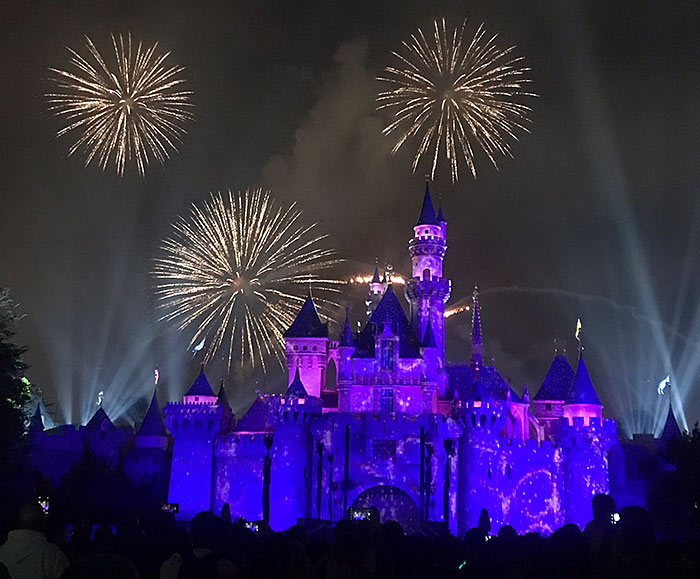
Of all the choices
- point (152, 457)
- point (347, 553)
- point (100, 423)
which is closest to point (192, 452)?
point (152, 457)

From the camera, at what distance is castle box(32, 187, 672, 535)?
5184cm

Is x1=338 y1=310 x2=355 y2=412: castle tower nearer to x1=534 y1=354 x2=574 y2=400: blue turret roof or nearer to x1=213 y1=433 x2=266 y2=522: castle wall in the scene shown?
x1=213 y1=433 x2=266 y2=522: castle wall

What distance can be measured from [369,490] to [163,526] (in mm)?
35020

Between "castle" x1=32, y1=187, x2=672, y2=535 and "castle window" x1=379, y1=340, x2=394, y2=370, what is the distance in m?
0.08

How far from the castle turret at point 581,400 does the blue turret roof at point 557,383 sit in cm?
278

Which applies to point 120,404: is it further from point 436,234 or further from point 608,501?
point 608,501

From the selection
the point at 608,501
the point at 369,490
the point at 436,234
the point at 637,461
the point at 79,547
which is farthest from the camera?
the point at 436,234

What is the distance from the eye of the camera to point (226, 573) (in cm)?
951

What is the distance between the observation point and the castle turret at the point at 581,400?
2350 inches

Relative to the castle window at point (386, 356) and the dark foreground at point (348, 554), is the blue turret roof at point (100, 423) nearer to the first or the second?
the castle window at point (386, 356)

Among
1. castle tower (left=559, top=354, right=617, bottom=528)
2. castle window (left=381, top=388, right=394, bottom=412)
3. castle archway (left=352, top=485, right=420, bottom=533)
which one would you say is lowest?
castle archway (left=352, top=485, right=420, bottom=533)

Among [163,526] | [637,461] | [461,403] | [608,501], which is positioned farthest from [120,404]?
[608,501]

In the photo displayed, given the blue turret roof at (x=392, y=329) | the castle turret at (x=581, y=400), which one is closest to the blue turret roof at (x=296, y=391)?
the blue turret roof at (x=392, y=329)

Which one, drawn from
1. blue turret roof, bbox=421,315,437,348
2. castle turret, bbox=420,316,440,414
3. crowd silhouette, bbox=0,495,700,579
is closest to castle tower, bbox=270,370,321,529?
castle turret, bbox=420,316,440,414
